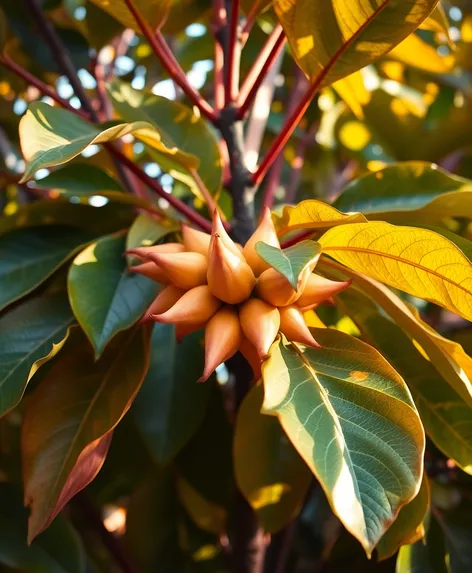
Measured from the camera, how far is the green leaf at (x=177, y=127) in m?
0.88

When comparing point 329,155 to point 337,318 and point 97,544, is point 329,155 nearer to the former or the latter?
point 337,318

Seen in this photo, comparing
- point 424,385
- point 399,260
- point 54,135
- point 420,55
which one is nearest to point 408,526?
point 424,385

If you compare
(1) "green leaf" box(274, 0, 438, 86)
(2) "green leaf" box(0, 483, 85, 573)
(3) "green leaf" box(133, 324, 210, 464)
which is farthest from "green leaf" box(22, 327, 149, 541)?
(1) "green leaf" box(274, 0, 438, 86)

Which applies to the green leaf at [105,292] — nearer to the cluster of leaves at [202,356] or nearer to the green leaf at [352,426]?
the cluster of leaves at [202,356]

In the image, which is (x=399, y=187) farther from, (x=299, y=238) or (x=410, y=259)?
(x=410, y=259)

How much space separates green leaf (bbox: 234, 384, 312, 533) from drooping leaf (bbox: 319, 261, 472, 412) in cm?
23

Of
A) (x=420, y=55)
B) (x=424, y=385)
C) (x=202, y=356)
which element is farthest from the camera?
(x=420, y=55)

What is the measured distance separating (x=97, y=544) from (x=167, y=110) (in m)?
0.98

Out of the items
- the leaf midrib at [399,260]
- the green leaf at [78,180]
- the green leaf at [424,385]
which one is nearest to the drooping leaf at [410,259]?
the leaf midrib at [399,260]

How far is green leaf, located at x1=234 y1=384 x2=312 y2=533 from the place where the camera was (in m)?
0.85

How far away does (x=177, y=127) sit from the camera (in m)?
0.91

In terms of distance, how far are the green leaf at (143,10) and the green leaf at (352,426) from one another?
1.53 feet

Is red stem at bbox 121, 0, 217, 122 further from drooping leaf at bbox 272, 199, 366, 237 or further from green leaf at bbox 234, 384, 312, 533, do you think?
green leaf at bbox 234, 384, 312, 533

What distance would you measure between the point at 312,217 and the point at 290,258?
121 mm
